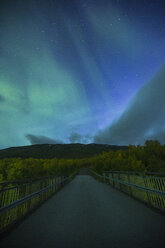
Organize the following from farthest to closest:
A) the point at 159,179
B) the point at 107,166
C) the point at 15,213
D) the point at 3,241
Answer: the point at 107,166, the point at 159,179, the point at 15,213, the point at 3,241

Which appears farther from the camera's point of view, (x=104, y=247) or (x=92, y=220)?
(x=92, y=220)

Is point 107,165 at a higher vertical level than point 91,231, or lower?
higher

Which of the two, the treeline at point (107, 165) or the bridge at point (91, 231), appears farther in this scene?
the treeline at point (107, 165)

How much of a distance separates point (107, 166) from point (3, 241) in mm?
23883

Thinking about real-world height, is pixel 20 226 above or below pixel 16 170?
below

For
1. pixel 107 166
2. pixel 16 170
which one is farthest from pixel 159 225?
pixel 16 170

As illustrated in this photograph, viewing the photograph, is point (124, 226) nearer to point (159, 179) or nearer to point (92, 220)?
point (92, 220)

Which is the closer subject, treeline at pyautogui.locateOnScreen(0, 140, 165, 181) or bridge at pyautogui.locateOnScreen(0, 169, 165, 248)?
bridge at pyautogui.locateOnScreen(0, 169, 165, 248)

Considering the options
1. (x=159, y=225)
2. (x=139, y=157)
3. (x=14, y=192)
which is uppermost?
(x=139, y=157)

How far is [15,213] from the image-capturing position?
4.92 m

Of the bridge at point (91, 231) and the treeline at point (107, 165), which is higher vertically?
the treeline at point (107, 165)

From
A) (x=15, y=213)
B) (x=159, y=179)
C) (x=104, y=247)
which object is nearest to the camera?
(x=104, y=247)

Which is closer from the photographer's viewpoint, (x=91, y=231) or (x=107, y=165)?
(x=91, y=231)

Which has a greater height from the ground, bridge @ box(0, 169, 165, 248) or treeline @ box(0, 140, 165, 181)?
treeline @ box(0, 140, 165, 181)
